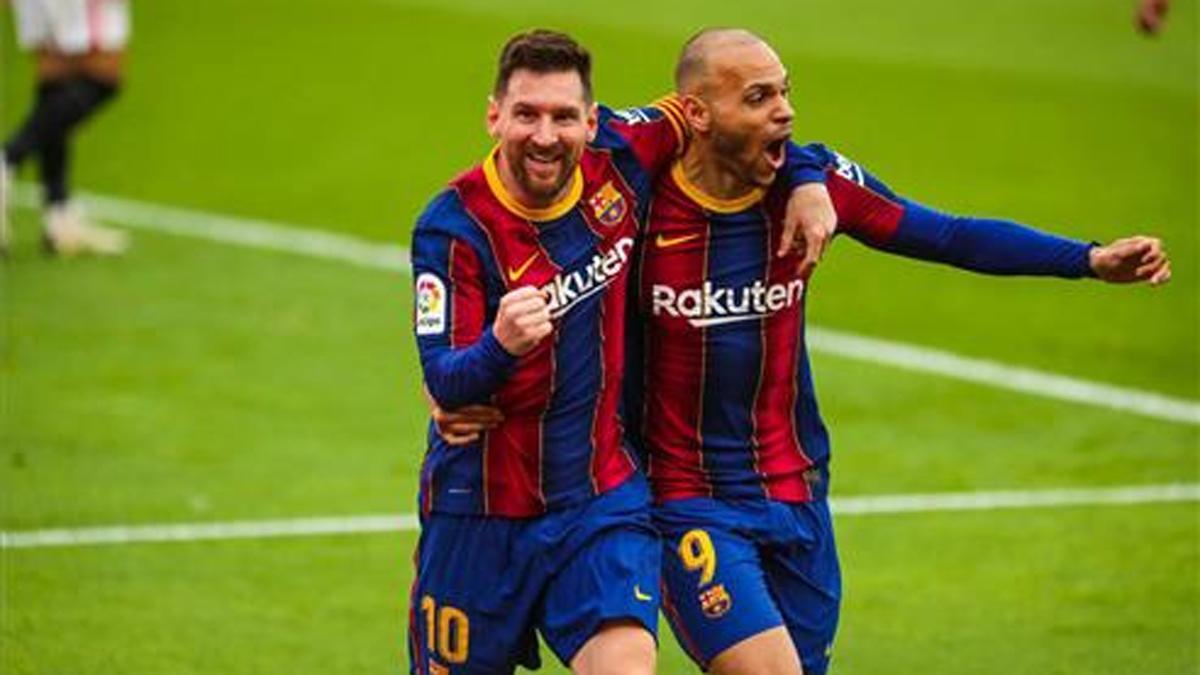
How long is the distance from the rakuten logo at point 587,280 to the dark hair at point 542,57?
0.53m

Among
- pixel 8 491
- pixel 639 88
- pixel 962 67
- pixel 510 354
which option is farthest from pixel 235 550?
pixel 962 67

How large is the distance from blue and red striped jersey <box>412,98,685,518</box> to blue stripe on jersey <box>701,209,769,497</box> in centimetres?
33

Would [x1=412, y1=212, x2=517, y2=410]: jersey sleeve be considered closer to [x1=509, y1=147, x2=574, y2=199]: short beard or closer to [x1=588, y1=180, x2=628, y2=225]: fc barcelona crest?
[x1=509, y1=147, x2=574, y2=199]: short beard

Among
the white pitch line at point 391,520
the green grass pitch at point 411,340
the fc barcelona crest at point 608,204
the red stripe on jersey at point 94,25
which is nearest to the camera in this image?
the fc barcelona crest at point 608,204

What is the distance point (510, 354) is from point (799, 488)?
68.2 inches

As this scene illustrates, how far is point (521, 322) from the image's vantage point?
8695 millimetres

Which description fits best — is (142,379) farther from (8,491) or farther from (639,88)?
(639,88)

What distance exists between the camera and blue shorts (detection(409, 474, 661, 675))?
31.1 feet

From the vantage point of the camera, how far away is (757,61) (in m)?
9.80

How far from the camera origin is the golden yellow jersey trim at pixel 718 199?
1000 centimetres

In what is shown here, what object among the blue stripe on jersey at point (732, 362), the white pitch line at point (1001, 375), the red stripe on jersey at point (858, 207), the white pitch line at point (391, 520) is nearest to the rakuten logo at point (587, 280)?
the blue stripe on jersey at point (732, 362)

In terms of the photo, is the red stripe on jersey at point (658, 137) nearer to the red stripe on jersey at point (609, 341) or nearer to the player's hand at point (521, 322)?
the red stripe on jersey at point (609, 341)

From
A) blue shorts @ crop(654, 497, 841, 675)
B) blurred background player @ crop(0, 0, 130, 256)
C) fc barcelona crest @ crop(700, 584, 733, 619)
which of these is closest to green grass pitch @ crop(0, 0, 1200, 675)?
blurred background player @ crop(0, 0, 130, 256)

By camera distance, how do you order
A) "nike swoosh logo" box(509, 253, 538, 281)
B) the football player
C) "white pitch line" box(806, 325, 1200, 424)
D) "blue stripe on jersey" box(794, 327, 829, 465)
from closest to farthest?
the football player
"nike swoosh logo" box(509, 253, 538, 281)
"blue stripe on jersey" box(794, 327, 829, 465)
"white pitch line" box(806, 325, 1200, 424)
